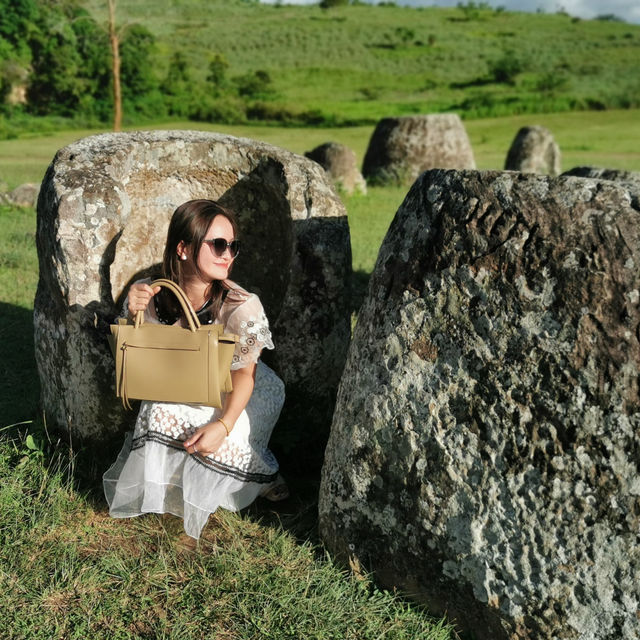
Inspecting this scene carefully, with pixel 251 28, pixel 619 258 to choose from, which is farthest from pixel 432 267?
pixel 251 28

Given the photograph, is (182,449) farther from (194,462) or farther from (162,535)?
(162,535)

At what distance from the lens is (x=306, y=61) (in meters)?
55.5

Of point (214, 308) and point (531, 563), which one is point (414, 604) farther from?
point (214, 308)

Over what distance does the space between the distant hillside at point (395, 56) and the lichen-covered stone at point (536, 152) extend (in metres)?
19.9

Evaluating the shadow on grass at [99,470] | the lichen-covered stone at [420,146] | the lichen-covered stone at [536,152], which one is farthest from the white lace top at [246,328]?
the lichen-covered stone at [536,152]

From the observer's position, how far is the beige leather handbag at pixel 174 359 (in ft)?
10.3

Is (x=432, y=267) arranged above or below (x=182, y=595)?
above

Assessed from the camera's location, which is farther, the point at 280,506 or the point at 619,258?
the point at 280,506

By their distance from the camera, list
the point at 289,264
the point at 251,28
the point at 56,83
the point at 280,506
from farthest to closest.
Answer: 1. the point at 251,28
2. the point at 56,83
3. the point at 289,264
4. the point at 280,506

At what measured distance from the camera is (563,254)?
262 cm

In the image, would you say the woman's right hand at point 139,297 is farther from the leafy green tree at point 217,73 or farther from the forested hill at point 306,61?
the leafy green tree at point 217,73

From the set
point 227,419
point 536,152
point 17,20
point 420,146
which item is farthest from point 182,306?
point 17,20

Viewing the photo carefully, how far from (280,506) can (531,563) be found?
1391 mm

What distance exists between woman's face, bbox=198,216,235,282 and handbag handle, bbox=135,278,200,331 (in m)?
0.22
